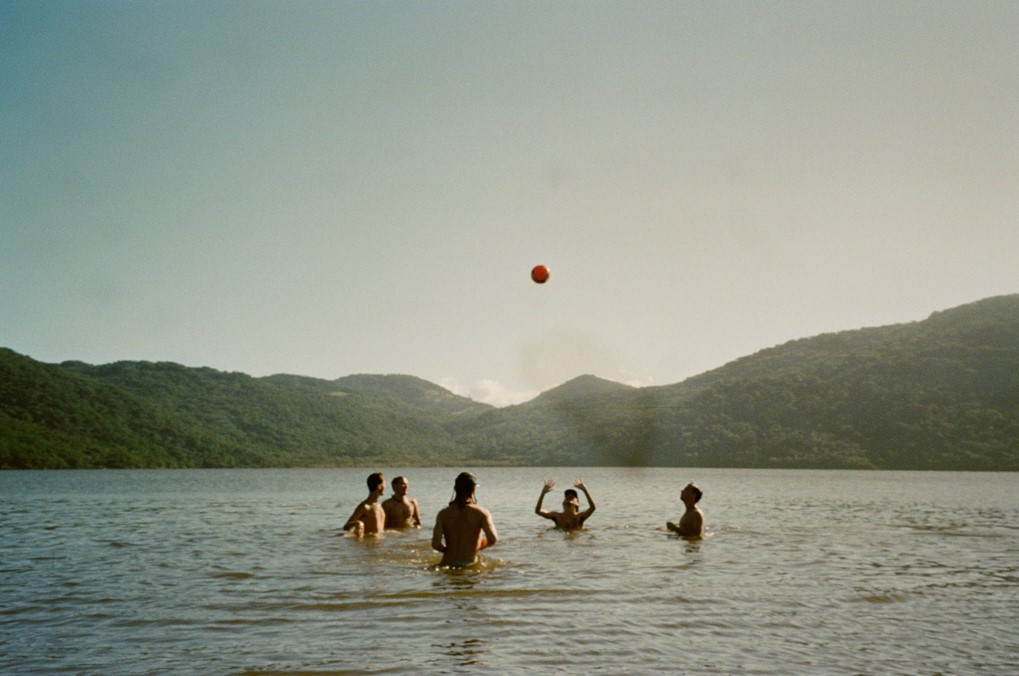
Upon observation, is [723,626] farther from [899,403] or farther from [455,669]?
[899,403]

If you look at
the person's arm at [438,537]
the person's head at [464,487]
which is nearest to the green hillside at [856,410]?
the person's arm at [438,537]

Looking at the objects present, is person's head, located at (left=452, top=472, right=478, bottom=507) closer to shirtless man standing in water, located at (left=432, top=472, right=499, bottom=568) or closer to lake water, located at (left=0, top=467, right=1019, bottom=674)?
shirtless man standing in water, located at (left=432, top=472, right=499, bottom=568)

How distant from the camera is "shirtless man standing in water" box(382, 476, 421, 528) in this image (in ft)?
64.0

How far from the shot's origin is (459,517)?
13.0 meters

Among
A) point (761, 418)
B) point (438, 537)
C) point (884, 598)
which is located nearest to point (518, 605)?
point (438, 537)

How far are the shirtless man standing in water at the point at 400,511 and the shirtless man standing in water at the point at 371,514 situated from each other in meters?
0.79

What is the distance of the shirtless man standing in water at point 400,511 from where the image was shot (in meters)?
19.5

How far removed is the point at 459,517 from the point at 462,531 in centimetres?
30

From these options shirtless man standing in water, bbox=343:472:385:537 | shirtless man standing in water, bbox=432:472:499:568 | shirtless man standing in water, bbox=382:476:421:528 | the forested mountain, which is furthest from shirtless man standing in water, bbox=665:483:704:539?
the forested mountain

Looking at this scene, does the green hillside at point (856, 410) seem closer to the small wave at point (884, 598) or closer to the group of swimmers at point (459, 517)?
the group of swimmers at point (459, 517)

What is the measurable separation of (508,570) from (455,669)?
650 cm

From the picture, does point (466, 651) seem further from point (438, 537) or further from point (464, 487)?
point (438, 537)

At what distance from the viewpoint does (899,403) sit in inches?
4828

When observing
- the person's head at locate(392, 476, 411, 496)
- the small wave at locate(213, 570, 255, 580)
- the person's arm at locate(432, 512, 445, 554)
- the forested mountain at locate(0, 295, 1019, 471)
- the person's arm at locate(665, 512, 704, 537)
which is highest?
the forested mountain at locate(0, 295, 1019, 471)
